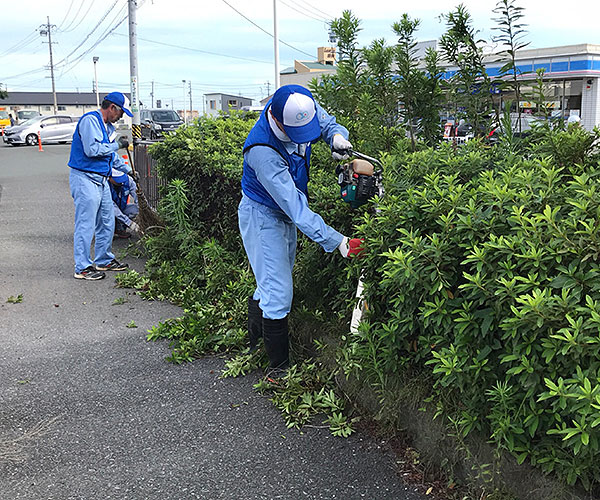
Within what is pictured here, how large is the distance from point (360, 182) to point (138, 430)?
1.94 m

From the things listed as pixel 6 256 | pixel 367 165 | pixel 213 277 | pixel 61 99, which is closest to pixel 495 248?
pixel 367 165

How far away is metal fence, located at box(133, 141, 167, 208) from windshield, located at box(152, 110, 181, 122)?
26.9 m

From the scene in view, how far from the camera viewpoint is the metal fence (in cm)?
870

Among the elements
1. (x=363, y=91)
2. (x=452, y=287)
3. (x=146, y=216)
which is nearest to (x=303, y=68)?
(x=146, y=216)

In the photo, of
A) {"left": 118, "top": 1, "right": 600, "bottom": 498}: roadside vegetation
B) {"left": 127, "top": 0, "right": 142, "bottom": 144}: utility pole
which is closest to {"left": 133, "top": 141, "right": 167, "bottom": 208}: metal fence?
{"left": 118, "top": 1, "right": 600, "bottom": 498}: roadside vegetation

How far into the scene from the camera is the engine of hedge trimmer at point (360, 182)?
3660 millimetres

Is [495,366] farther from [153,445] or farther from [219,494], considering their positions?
[153,445]

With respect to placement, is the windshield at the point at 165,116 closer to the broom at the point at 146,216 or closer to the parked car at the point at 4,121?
the parked car at the point at 4,121

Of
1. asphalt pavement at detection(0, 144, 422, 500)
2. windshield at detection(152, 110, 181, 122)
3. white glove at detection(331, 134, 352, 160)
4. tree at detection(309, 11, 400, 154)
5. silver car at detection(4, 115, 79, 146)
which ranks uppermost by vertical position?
windshield at detection(152, 110, 181, 122)

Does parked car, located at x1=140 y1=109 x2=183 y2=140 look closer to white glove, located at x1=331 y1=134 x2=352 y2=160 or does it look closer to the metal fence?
the metal fence

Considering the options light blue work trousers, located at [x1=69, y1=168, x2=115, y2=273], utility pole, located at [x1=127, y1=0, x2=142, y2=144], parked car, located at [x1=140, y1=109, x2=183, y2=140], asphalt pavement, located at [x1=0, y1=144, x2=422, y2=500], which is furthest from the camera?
parked car, located at [x1=140, y1=109, x2=183, y2=140]

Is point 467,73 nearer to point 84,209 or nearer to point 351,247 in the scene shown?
point 351,247

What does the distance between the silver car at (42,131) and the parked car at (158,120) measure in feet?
14.1

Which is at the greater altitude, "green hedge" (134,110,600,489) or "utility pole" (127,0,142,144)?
"utility pole" (127,0,142,144)
